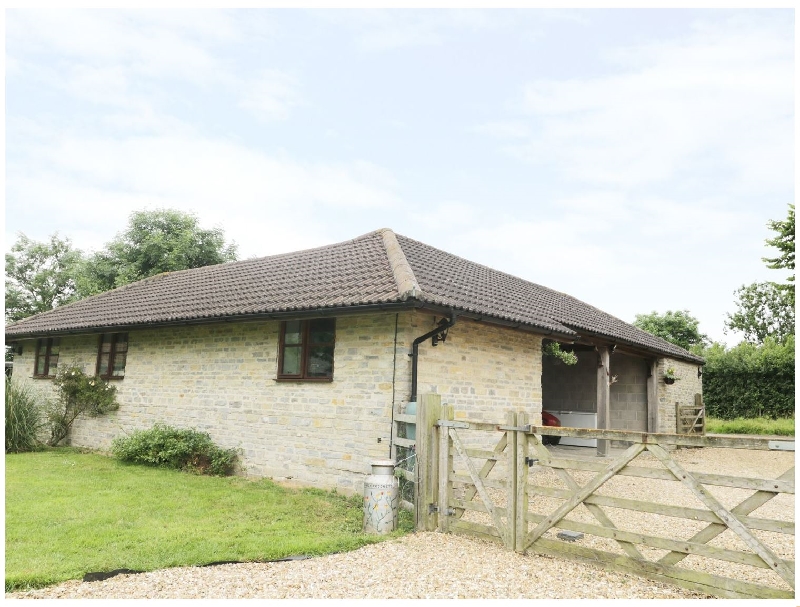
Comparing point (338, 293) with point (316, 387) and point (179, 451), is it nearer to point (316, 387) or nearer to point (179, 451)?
point (316, 387)

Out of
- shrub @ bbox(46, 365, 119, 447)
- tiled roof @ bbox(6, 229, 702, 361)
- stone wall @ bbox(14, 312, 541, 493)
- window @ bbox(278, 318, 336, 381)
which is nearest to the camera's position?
stone wall @ bbox(14, 312, 541, 493)

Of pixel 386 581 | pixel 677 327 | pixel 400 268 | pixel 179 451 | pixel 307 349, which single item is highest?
pixel 677 327

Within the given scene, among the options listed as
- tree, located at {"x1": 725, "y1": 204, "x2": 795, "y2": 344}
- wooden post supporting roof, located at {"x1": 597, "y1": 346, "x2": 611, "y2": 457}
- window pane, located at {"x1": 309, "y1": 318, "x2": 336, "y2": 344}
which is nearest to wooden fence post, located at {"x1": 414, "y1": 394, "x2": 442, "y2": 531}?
window pane, located at {"x1": 309, "y1": 318, "x2": 336, "y2": 344}

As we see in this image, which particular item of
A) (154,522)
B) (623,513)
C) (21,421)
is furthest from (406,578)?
(21,421)

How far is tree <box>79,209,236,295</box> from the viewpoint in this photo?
28.0 m

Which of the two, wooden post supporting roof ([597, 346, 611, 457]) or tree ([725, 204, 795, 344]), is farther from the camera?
tree ([725, 204, 795, 344])

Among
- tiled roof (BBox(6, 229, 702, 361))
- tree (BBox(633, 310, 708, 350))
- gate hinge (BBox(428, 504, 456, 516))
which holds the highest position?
tree (BBox(633, 310, 708, 350))

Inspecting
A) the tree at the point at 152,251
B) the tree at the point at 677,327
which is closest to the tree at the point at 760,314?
the tree at the point at 677,327

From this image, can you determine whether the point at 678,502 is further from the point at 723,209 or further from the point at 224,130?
the point at 723,209

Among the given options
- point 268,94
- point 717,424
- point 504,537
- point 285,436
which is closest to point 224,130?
point 268,94

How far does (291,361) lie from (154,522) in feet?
13.4

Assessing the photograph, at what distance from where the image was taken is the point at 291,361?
1065 centimetres

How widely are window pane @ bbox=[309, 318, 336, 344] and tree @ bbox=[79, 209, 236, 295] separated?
64.6 feet

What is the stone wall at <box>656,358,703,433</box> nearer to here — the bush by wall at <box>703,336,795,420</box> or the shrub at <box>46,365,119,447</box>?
the bush by wall at <box>703,336,795,420</box>
